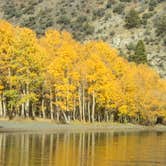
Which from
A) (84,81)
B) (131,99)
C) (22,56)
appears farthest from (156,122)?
(22,56)

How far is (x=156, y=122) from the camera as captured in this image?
127m

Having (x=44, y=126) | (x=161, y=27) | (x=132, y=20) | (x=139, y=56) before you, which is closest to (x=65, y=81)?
(x=44, y=126)

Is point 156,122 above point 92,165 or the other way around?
the other way around

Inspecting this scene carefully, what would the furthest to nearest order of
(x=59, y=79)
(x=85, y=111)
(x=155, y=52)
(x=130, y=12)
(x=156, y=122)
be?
1. (x=130, y=12)
2. (x=155, y=52)
3. (x=156, y=122)
4. (x=85, y=111)
5. (x=59, y=79)

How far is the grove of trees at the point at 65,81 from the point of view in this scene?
86.9 metres

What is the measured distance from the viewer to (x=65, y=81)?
91.2m

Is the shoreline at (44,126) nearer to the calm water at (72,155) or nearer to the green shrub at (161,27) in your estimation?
the calm water at (72,155)

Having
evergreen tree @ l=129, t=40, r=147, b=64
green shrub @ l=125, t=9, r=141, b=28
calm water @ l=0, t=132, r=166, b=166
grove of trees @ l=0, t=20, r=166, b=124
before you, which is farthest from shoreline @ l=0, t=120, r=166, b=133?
green shrub @ l=125, t=9, r=141, b=28

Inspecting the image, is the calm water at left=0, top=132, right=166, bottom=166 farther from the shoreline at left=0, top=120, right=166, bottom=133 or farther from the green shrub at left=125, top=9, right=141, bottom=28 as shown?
the green shrub at left=125, top=9, right=141, bottom=28

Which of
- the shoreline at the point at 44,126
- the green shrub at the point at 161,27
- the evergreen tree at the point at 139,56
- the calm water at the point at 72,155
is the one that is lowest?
the shoreline at the point at 44,126

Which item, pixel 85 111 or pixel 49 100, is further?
pixel 85 111

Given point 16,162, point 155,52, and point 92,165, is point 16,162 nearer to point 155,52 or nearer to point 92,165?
point 92,165

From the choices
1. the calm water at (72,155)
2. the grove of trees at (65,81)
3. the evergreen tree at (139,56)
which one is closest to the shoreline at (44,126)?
the grove of trees at (65,81)

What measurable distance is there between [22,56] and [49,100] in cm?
1298
